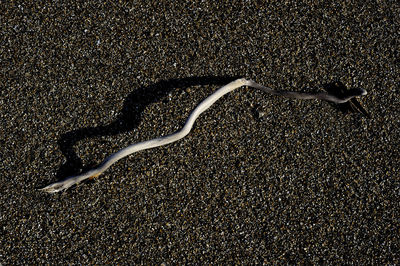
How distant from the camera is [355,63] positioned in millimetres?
1398

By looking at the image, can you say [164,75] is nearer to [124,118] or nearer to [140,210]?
[124,118]

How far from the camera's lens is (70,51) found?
1393 millimetres

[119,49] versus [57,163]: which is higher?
[119,49]

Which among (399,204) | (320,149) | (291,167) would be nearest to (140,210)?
(291,167)

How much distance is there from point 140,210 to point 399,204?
3.38ft

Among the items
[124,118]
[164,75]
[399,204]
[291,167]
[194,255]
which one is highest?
[164,75]

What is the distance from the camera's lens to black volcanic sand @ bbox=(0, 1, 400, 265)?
52.4 inches

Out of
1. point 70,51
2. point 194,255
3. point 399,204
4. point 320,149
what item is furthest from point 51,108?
point 399,204

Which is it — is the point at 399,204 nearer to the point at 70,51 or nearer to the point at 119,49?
the point at 119,49

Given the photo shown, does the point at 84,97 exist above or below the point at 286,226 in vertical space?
above

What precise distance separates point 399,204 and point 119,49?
4.23 ft

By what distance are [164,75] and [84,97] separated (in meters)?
0.34

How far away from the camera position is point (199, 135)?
1.36 m

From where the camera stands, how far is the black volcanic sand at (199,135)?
4.37ft
